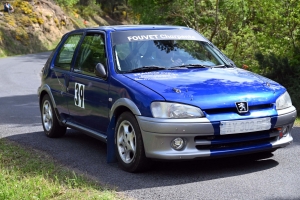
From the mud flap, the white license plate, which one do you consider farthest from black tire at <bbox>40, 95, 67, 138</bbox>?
the white license plate

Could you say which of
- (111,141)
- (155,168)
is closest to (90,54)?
(111,141)

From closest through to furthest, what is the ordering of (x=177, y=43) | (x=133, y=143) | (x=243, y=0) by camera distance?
1. (x=133, y=143)
2. (x=177, y=43)
3. (x=243, y=0)

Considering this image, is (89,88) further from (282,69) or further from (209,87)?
(282,69)

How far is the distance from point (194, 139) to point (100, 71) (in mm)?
1618

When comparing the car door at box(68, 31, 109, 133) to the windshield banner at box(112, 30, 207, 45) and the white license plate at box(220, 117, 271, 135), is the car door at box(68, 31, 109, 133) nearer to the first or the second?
the windshield banner at box(112, 30, 207, 45)

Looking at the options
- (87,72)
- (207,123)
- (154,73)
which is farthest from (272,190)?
(87,72)

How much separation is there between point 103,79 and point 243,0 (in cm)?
1237

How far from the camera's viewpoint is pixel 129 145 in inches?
260

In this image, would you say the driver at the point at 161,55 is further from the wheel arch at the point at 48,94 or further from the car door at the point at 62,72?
the wheel arch at the point at 48,94

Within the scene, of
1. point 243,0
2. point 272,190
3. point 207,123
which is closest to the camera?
point 272,190

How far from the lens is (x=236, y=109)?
A: 6.28 metres

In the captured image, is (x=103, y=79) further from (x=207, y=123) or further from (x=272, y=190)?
(x=272, y=190)

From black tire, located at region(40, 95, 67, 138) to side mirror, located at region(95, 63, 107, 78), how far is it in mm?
1947

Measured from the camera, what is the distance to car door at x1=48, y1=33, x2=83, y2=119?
27.7ft
